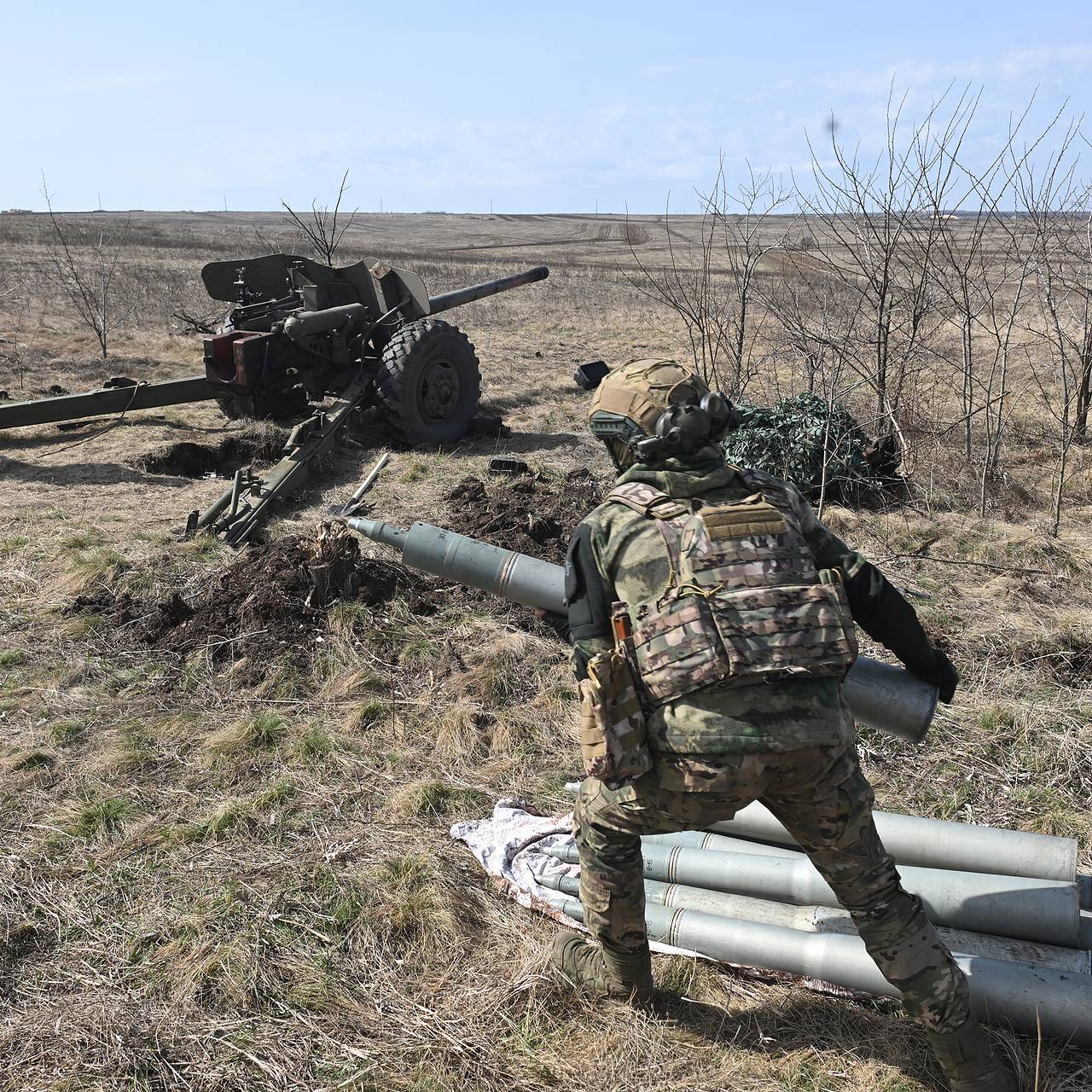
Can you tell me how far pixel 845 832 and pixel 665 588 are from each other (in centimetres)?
76

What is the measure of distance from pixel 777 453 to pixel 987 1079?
18.9ft

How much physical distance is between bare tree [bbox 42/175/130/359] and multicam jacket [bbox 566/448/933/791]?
12.6 metres

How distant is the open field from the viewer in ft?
9.28

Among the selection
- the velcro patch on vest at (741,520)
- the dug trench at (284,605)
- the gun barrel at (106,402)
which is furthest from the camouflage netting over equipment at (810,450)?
the velcro patch on vest at (741,520)

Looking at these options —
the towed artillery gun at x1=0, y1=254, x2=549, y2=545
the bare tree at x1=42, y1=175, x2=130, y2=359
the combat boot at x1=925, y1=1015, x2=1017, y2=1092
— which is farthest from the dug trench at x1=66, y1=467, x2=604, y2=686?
the bare tree at x1=42, y1=175, x2=130, y2=359

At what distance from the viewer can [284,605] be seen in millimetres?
5547

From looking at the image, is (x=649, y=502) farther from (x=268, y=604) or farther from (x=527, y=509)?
(x=527, y=509)

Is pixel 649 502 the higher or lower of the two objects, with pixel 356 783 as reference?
higher

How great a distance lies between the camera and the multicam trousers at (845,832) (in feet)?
7.93

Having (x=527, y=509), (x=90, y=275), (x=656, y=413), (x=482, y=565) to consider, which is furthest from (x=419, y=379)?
(x=90, y=275)

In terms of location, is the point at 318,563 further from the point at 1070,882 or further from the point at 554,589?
the point at 1070,882

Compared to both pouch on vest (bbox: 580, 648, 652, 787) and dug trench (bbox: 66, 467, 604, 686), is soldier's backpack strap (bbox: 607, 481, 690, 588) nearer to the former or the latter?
pouch on vest (bbox: 580, 648, 652, 787)

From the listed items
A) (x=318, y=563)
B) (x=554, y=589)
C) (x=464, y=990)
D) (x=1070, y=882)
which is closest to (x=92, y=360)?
(x=318, y=563)

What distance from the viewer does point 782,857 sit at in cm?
336
